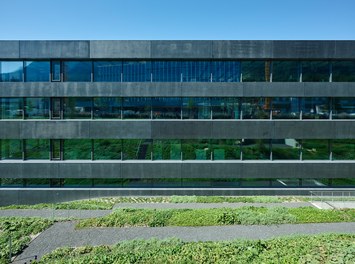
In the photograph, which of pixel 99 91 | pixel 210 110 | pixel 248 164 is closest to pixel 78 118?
pixel 99 91

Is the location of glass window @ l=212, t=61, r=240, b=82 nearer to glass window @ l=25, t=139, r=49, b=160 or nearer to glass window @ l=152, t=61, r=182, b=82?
glass window @ l=152, t=61, r=182, b=82

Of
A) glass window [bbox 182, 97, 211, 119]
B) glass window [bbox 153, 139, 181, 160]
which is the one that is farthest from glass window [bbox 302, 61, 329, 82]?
glass window [bbox 153, 139, 181, 160]

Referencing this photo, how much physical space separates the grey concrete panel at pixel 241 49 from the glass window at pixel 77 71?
392 inches

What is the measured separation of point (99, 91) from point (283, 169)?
1570cm

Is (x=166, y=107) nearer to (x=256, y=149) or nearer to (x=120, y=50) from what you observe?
(x=120, y=50)

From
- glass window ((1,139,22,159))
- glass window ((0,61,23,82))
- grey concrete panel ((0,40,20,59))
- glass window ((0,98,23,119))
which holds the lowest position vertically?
glass window ((1,139,22,159))

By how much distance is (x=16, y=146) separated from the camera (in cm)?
2395

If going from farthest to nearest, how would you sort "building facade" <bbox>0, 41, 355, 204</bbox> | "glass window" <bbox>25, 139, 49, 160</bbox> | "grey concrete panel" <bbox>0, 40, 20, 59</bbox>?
"glass window" <bbox>25, 139, 49, 160</bbox>
"building facade" <bbox>0, 41, 355, 204</bbox>
"grey concrete panel" <bbox>0, 40, 20, 59</bbox>

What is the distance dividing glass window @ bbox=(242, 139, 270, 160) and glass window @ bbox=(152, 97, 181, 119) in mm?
5866

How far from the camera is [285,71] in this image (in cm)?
2378

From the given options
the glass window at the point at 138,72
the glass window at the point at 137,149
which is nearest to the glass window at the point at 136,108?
the glass window at the point at 138,72

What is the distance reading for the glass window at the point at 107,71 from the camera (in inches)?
931

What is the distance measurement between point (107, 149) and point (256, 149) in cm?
1197

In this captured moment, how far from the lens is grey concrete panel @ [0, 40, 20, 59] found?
23.0 meters
